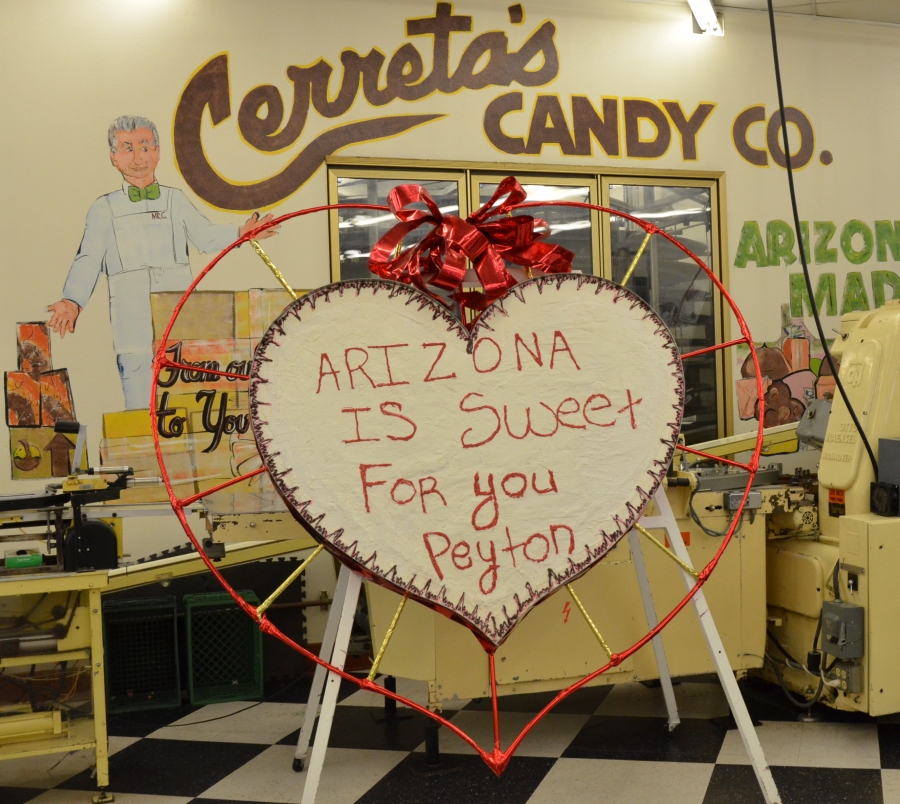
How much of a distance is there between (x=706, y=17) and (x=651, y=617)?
249 centimetres

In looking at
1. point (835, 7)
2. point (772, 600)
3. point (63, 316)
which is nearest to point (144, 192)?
point (63, 316)

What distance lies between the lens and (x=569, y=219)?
374 cm

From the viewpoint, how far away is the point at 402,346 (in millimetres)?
1796

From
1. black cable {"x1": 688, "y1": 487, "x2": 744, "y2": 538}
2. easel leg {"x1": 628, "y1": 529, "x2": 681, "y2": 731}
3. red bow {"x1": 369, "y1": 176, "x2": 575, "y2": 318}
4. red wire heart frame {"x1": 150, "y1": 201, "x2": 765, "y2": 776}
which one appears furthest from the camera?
black cable {"x1": 688, "y1": 487, "x2": 744, "y2": 538}

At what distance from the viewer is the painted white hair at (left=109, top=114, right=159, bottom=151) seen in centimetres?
333

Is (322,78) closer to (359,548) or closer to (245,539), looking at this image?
(245,539)

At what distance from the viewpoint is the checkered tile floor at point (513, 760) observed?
2.36 m

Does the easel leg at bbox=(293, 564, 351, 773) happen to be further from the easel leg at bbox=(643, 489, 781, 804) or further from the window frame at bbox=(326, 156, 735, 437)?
the window frame at bbox=(326, 156, 735, 437)

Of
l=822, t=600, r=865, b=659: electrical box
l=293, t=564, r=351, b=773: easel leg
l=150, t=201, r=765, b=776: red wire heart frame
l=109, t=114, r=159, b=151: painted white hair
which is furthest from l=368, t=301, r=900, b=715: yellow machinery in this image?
l=109, t=114, r=159, b=151: painted white hair

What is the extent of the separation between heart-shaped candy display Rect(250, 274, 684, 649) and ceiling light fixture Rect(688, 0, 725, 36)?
2.33m

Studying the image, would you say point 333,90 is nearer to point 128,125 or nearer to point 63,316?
point 128,125

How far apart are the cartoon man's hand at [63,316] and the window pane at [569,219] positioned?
1580 mm

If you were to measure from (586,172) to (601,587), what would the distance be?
1.79 metres

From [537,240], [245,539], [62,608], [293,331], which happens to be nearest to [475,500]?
[293,331]
